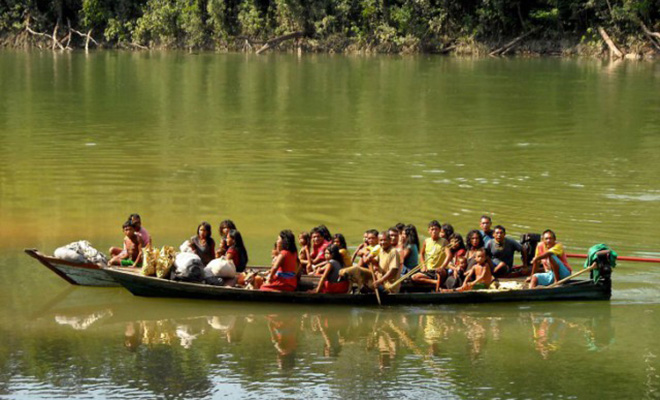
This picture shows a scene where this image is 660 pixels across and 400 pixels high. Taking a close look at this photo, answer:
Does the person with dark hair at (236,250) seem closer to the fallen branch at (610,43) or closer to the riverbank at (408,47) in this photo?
the riverbank at (408,47)

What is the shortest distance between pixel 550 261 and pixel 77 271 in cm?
572

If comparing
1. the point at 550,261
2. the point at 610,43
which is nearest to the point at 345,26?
the point at 610,43

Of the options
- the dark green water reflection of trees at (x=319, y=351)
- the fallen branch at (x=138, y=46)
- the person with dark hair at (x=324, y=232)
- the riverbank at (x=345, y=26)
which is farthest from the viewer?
the fallen branch at (x=138, y=46)

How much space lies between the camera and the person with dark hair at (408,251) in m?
12.5

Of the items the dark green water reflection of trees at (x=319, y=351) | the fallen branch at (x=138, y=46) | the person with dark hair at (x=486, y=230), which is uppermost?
the fallen branch at (x=138, y=46)

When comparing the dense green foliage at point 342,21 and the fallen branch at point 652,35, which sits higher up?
the dense green foliage at point 342,21

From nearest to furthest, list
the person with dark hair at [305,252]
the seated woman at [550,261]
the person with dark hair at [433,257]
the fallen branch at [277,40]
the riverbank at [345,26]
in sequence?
the seated woman at [550,261] < the person with dark hair at [433,257] < the person with dark hair at [305,252] < the riverbank at [345,26] < the fallen branch at [277,40]

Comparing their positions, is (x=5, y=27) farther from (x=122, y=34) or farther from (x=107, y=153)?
(x=107, y=153)

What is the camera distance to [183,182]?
18.8 m

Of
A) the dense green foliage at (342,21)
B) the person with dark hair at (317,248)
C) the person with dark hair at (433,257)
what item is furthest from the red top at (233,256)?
the dense green foliage at (342,21)

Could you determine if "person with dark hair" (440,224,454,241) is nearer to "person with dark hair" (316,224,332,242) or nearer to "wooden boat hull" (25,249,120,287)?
"person with dark hair" (316,224,332,242)

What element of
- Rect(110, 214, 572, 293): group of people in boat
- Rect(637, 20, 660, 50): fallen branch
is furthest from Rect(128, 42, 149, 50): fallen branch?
Rect(110, 214, 572, 293): group of people in boat

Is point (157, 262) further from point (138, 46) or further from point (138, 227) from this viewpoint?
point (138, 46)

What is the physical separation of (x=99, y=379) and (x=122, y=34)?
174ft
